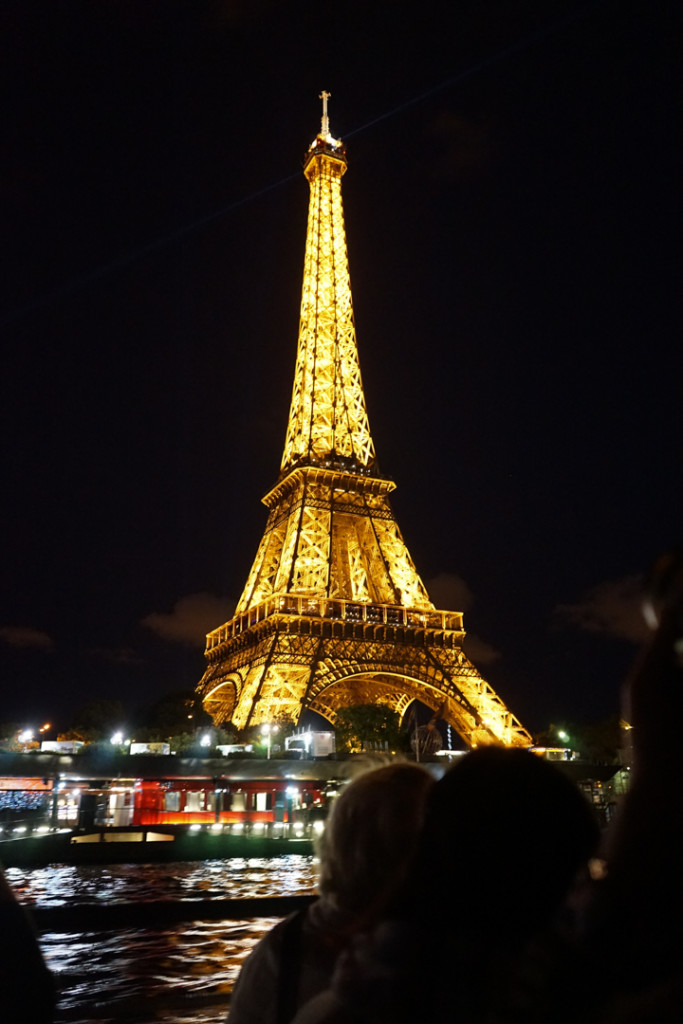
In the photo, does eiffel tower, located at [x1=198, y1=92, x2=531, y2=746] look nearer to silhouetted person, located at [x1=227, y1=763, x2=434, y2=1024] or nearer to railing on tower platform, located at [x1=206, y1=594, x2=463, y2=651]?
railing on tower platform, located at [x1=206, y1=594, x2=463, y2=651]

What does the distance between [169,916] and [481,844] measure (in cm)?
714

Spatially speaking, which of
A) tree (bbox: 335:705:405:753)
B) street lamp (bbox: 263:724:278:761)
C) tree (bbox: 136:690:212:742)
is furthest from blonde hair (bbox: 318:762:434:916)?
tree (bbox: 136:690:212:742)

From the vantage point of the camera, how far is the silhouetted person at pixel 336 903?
176 cm

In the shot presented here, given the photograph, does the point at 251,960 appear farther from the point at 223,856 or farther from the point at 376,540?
the point at 376,540

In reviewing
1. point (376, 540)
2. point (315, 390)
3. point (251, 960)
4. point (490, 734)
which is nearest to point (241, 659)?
point (376, 540)

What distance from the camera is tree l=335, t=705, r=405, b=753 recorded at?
3612 cm

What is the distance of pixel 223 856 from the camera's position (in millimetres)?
18188

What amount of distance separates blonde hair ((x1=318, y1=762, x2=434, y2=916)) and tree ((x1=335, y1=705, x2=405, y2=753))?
3490 cm

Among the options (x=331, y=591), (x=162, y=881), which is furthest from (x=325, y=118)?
(x=162, y=881)

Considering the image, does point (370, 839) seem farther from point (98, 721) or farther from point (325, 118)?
point (325, 118)

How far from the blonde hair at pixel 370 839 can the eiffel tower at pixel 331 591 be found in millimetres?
31861

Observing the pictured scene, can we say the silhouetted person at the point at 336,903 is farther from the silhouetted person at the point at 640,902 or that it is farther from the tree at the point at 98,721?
the tree at the point at 98,721

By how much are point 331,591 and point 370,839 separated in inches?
1498

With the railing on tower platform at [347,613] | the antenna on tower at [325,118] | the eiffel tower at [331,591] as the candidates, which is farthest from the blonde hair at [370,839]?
the antenna on tower at [325,118]
